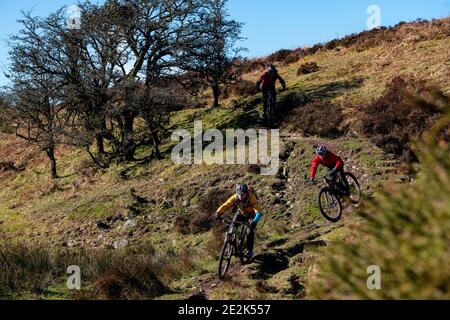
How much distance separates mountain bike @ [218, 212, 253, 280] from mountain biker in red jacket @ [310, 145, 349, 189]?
2.59 metres

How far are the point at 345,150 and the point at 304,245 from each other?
731 centimetres

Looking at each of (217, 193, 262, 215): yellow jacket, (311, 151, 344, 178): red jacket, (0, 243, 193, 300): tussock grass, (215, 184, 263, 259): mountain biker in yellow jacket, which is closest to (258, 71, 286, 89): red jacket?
(311, 151, 344, 178): red jacket

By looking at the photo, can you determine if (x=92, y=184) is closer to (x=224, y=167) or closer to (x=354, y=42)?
(x=224, y=167)

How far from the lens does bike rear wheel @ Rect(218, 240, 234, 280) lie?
11055mm

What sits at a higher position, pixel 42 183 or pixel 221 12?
pixel 221 12

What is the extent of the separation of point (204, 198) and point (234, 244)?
731cm

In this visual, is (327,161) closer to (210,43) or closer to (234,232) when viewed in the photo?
(234,232)

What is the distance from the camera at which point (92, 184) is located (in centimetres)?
2522

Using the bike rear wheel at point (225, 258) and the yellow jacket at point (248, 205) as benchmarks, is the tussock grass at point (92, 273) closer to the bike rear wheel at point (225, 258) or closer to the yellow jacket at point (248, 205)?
the bike rear wheel at point (225, 258)

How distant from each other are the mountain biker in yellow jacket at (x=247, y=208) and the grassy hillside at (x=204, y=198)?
2.59ft

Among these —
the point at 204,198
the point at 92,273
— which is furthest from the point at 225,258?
the point at 204,198

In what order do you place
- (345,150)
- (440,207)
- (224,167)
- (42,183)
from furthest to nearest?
(42,183), (224,167), (345,150), (440,207)

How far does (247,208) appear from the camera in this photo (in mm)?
11883
